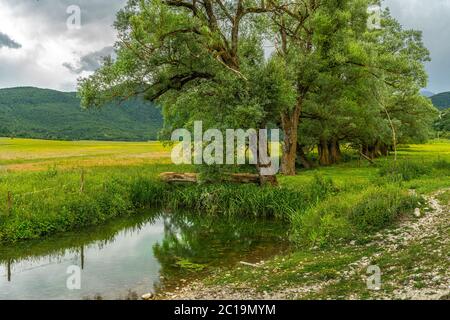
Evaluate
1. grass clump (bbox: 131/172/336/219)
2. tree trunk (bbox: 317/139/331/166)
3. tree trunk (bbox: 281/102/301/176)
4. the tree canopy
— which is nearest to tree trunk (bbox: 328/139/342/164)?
tree trunk (bbox: 317/139/331/166)

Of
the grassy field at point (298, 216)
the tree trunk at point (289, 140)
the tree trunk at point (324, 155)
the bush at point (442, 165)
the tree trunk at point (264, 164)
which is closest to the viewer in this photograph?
the grassy field at point (298, 216)

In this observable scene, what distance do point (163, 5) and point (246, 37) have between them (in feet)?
37.4

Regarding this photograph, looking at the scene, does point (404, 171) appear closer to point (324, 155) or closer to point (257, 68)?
point (257, 68)

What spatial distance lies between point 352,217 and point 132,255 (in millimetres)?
9176

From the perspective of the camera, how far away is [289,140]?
123 feet

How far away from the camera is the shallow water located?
1433 cm

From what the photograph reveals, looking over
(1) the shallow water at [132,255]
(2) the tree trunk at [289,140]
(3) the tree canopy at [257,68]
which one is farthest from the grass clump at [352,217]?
(2) the tree trunk at [289,140]

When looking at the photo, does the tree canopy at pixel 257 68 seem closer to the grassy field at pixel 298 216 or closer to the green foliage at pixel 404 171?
the grassy field at pixel 298 216

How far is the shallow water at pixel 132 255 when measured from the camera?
14328 millimetres

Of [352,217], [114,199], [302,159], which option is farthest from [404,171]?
[114,199]

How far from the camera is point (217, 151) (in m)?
27.4

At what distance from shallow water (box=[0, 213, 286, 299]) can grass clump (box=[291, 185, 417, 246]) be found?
1548 mm

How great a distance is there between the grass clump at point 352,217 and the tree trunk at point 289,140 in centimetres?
1706
